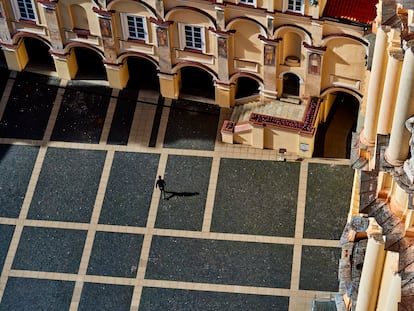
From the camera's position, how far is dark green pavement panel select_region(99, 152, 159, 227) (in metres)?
75.9

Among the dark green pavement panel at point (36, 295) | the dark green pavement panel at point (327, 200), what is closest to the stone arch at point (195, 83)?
the dark green pavement panel at point (327, 200)

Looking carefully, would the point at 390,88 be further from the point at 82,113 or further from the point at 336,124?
the point at 82,113

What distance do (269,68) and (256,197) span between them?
9438 millimetres

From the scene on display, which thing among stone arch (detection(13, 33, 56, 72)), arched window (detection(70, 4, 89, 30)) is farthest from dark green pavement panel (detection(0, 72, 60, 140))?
arched window (detection(70, 4, 89, 30))

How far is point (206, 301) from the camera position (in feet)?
235

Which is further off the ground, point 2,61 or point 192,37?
point 192,37

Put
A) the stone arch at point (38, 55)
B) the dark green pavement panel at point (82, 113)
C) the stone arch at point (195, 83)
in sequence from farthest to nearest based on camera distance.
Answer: the stone arch at point (38, 55) → the stone arch at point (195, 83) → the dark green pavement panel at point (82, 113)

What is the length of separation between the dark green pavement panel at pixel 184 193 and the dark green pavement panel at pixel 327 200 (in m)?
7.69

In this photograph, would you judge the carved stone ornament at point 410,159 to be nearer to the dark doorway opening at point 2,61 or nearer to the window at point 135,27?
the window at point 135,27

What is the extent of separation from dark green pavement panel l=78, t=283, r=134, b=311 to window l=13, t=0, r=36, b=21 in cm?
2153

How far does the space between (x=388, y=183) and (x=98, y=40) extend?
1519 inches

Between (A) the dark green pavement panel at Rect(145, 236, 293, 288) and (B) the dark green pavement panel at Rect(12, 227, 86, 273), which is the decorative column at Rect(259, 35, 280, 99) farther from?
(B) the dark green pavement panel at Rect(12, 227, 86, 273)

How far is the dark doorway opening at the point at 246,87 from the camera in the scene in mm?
80250

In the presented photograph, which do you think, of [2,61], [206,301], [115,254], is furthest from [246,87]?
[2,61]
